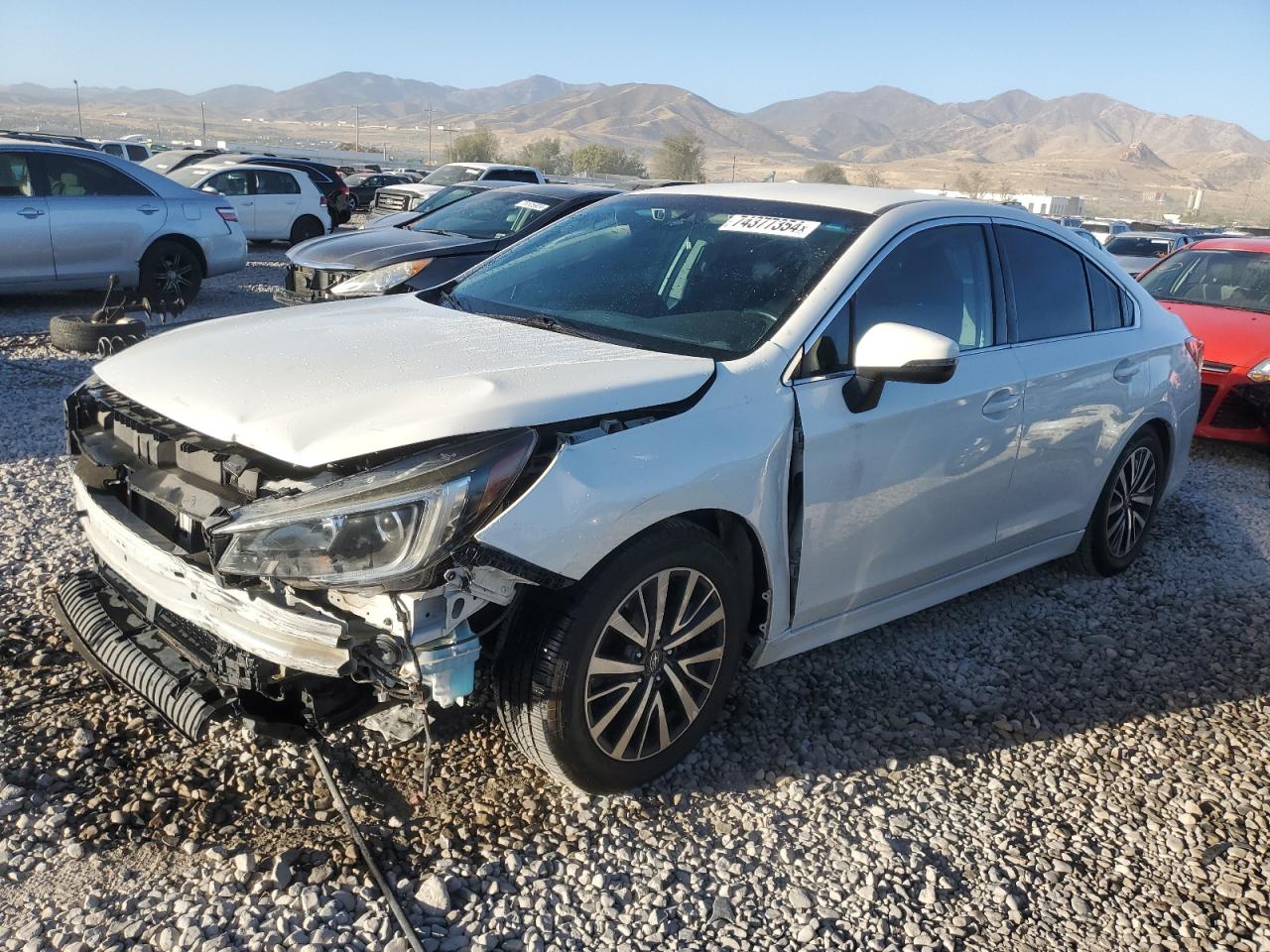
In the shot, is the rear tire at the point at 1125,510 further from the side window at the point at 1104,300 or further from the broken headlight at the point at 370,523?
the broken headlight at the point at 370,523

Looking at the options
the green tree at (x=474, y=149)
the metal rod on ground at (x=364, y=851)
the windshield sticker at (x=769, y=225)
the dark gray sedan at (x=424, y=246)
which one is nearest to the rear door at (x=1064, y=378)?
the windshield sticker at (x=769, y=225)

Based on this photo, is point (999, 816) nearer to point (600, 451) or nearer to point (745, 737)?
point (745, 737)

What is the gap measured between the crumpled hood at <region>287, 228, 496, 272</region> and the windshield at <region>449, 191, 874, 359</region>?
15.4ft

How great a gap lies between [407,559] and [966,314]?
2.47 metres

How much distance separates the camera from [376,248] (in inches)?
360

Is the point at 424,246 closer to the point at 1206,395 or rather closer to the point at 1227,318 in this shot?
the point at 1206,395

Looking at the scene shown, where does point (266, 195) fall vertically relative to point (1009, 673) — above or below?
above

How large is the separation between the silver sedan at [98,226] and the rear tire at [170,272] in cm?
1

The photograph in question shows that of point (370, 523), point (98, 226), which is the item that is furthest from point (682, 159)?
point (370, 523)

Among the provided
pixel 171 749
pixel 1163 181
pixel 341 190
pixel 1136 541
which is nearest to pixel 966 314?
pixel 1136 541

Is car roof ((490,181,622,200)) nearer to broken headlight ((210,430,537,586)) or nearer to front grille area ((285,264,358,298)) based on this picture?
front grille area ((285,264,358,298))

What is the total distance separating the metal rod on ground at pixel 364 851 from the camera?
98.7 inches

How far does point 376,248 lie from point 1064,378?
650 centimetres

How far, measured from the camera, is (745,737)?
11.5 feet
